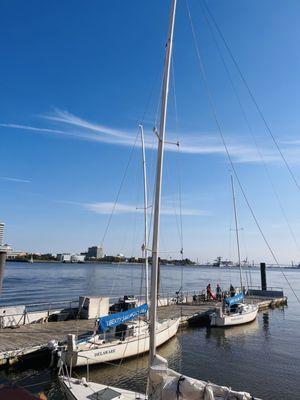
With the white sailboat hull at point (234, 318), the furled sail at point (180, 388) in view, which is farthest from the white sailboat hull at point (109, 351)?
the white sailboat hull at point (234, 318)

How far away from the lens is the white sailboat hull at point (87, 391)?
1106 cm

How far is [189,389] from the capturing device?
8.45m

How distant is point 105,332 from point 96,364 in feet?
6.85

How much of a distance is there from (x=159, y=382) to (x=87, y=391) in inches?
165

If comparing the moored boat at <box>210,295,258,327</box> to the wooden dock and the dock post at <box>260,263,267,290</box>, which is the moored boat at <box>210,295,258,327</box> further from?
the dock post at <box>260,263,267,290</box>

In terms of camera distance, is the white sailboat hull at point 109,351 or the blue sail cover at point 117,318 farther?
the blue sail cover at point 117,318

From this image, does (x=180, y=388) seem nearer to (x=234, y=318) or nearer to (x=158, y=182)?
(x=158, y=182)

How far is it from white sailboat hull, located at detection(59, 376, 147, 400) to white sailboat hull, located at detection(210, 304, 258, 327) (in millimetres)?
24078

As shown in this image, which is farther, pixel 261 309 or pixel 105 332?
pixel 261 309

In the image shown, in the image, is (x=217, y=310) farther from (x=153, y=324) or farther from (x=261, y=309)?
(x=153, y=324)

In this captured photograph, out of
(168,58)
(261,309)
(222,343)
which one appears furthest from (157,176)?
(261,309)

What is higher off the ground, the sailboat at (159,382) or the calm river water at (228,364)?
the sailboat at (159,382)

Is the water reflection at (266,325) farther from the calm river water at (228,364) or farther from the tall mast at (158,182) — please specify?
the tall mast at (158,182)

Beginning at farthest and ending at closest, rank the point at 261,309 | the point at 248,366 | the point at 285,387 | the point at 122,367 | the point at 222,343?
the point at 261,309 < the point at 222,343 < the point at 248,366 < the point at 122,367 < the point at 285,387
